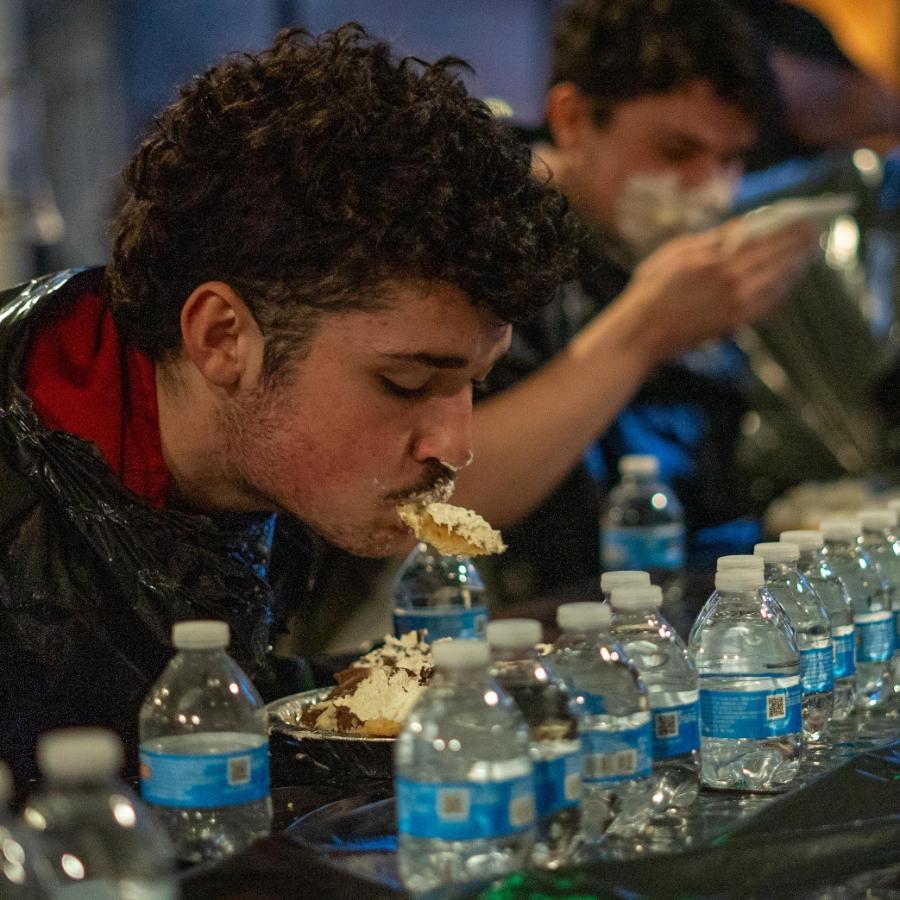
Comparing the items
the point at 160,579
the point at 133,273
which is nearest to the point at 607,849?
the point at 160,579

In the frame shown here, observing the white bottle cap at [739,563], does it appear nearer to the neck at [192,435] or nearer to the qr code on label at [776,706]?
the qr code on label at [776,706]

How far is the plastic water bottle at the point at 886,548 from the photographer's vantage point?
1.94m

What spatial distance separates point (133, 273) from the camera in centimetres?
179

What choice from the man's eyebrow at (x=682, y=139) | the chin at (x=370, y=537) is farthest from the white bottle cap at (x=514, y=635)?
the man's eyebrow at (x=682, y=139)

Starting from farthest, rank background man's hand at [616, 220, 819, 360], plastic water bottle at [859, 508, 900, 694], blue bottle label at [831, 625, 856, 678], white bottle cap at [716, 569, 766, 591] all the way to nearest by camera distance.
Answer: background man's hand at [616, 220, 819, 360]
plastic water bottle at [859, 508, 900, 694]
blue bottle label at [831, 625, 856, 678]
white bottle cap at [716, 569, 766, 591]

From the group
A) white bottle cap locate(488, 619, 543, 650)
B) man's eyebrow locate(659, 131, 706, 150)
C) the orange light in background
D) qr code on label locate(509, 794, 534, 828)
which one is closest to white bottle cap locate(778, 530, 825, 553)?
white bottle cap locate(488, 619, 543, 650)

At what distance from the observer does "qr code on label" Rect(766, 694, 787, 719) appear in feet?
4.53

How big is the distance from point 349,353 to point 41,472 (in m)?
0.39

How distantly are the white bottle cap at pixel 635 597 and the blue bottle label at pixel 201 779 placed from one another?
394 millimetres

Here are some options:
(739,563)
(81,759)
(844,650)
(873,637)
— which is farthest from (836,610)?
(81,759)

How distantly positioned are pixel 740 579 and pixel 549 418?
1347mm

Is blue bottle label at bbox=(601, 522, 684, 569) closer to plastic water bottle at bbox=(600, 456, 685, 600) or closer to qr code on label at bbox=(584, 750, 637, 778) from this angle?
plastic water bottle at bbox=(600, 456, 685, 600)

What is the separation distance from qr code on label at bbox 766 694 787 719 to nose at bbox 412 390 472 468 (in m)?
0.53

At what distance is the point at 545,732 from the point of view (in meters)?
1.17
